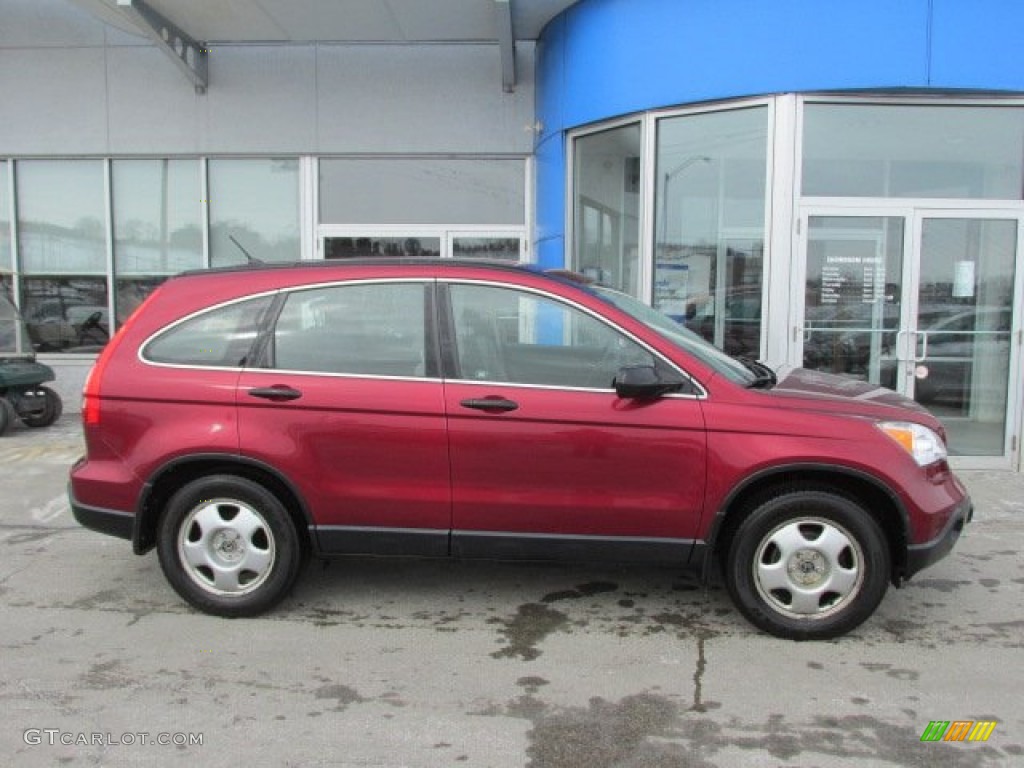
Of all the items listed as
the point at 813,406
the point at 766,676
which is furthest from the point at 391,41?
the point at 766,676

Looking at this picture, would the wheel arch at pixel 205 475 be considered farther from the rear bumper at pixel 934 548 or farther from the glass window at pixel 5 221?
the glass window at pixel 5 221

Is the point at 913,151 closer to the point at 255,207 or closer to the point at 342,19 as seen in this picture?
the point at 342,19

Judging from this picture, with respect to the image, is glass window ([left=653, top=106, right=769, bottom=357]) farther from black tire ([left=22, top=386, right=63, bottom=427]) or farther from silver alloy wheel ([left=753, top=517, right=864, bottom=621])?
black tire ([left=22, top=386, right=63, bottom=427])

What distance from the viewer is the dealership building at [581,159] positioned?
7.40 m

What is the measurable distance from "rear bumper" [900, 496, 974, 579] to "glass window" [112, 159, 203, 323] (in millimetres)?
9275

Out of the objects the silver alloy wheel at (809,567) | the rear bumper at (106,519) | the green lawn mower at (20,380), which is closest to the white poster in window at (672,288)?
the silver alloy wheel at (809,567)

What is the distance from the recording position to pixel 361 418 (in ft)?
12.8

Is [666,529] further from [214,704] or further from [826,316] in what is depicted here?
[826,316]

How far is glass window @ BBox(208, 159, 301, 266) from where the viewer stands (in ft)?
34.7

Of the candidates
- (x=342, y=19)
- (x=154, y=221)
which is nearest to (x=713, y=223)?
(x=342, y=19)

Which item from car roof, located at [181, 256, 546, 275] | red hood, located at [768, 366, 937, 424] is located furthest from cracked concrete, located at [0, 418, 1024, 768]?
car roof, located at [181, 256, 546, 275]

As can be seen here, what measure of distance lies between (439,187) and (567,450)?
7.28 meters

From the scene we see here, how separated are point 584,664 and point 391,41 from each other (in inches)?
337

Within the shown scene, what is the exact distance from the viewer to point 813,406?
3.81 meters
